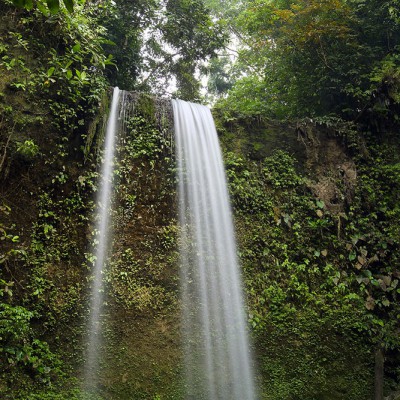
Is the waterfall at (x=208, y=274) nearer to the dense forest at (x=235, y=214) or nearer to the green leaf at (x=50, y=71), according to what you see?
the dense forest at (x=235, y=214)

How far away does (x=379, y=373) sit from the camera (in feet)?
19.7

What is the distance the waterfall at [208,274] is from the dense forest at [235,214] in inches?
8.3

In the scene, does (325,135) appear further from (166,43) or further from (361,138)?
(166,43)

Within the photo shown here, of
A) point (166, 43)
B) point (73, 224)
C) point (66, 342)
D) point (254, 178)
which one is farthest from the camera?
point (166, 43)

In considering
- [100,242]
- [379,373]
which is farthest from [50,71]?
[379,373]

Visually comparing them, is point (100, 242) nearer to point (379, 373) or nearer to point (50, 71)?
point (50, 71)

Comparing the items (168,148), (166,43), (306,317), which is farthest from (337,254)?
(166,43)

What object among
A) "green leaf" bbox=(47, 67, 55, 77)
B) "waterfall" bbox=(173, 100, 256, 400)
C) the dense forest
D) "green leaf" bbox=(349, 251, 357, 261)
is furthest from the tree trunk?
"green leaf" bbox=(47, 67, 55, 77)

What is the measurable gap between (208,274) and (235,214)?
1337 millimetres

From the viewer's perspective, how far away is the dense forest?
5.26 meters

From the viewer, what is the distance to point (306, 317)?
6.30 meters

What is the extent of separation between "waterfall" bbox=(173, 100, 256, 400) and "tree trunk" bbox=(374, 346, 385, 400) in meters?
2.00

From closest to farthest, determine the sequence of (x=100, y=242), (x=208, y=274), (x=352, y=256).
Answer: (x=100, y=242), (x=208, y=274), (x=352, y=256)

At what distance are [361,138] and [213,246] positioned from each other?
4.41 metres
